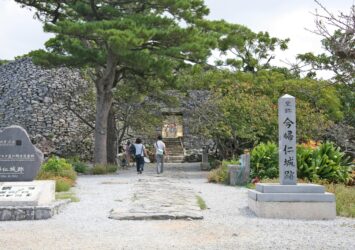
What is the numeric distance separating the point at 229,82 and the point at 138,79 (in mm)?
4366

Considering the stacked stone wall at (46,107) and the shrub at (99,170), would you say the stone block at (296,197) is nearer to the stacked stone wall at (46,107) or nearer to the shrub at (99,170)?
the shrub at (99,170)

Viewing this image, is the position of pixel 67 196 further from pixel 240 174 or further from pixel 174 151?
pixel 174 151

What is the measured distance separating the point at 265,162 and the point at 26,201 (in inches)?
314

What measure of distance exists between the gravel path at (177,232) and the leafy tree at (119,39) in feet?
28.9

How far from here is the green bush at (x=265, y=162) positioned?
13.5m

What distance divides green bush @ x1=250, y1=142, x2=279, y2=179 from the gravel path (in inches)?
190

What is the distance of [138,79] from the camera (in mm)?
21328

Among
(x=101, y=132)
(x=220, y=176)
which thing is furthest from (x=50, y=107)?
(x=220, y=176)

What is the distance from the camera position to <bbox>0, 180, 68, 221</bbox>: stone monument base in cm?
756

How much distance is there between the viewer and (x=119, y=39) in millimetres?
15367

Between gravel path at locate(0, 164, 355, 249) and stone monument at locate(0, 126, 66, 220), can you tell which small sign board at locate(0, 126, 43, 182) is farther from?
gravel path at locate(0, 164, 355, 249)

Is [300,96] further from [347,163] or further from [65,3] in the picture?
[65,3]

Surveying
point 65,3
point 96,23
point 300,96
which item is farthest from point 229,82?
point 65,3

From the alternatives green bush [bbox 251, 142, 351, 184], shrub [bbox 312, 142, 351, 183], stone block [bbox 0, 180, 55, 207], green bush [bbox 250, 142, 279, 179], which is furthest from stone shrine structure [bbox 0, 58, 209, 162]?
stone block [bbox 0, 180, 55, 207]
